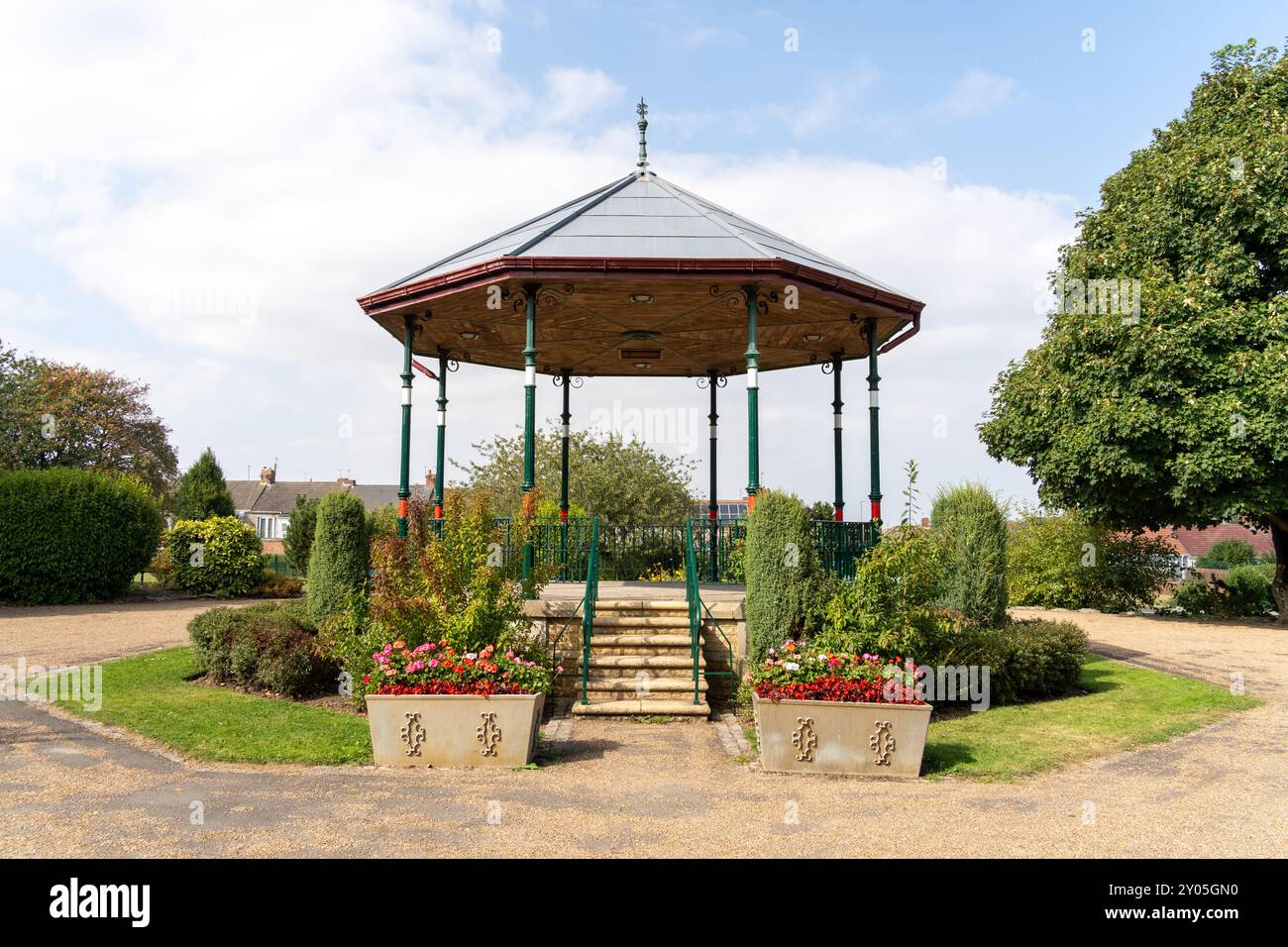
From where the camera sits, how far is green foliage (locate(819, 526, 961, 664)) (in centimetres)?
791

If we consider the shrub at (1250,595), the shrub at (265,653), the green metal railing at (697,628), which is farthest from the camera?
the shrub at (1250,595)

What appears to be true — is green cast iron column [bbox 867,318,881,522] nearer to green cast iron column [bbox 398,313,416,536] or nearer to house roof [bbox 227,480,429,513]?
green cast iron column [bbox 398,313,416,536]

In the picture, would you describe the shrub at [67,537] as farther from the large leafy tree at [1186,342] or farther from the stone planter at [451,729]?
the large leafy tree at [1186,342]

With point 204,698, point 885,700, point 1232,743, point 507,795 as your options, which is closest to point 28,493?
point 204,698

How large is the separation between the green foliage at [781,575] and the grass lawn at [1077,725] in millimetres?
1755

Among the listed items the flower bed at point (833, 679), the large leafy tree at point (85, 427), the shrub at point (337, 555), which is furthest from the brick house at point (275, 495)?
the flower bed at point (833, 679)

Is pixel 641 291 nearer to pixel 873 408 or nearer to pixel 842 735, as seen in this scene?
pixel 873 408

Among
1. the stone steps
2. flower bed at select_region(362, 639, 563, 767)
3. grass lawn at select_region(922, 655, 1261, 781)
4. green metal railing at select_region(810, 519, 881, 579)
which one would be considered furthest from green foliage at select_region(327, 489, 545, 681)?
green metal railing at select_region(810, 519, 881, 579)

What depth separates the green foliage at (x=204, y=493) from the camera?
2783cm

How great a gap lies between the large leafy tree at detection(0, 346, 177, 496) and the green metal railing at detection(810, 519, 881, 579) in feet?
103

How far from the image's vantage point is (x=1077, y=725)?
905 cm

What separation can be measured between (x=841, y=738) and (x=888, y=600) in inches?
63.1

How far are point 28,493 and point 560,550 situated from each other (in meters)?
17.6
